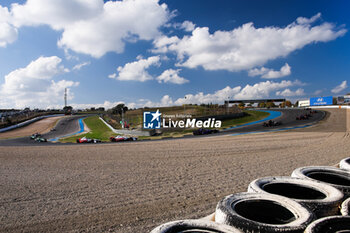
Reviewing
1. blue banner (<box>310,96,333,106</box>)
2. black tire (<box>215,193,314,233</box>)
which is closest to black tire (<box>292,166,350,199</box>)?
black tire (<box>215,193,314,233</box>)

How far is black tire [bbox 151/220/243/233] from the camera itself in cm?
234

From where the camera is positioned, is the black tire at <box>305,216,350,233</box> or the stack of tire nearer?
the black tire at <box>305,216,350,233</box>

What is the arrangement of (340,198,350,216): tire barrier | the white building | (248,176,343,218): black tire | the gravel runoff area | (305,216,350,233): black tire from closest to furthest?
1. (305,216,350,233): black tire
2. (340,198,350,216): tire barrier
3. (248,176,343,218): black tire
4. the gravel runoff area
5. the white building

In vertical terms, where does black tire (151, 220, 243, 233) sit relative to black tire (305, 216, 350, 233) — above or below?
below

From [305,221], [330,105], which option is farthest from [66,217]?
[330,105]

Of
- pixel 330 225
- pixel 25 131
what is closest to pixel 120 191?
pixel 330 225

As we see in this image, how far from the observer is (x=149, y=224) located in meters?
4.04

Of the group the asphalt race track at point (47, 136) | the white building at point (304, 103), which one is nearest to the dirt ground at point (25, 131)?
the asphalt race track at point (47, 136)

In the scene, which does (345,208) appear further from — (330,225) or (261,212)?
(261,212)

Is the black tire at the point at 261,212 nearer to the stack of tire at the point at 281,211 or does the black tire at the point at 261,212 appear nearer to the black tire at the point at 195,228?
the stack of tire at the point at 281,211

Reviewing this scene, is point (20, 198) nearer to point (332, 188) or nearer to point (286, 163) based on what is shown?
point (332, 188)

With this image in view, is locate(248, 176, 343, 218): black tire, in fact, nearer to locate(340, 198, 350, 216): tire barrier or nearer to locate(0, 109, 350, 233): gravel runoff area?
locate(340, 198, 350, 216): tire barrier

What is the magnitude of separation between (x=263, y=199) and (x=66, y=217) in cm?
406

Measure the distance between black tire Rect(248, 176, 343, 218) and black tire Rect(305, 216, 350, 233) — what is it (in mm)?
570
